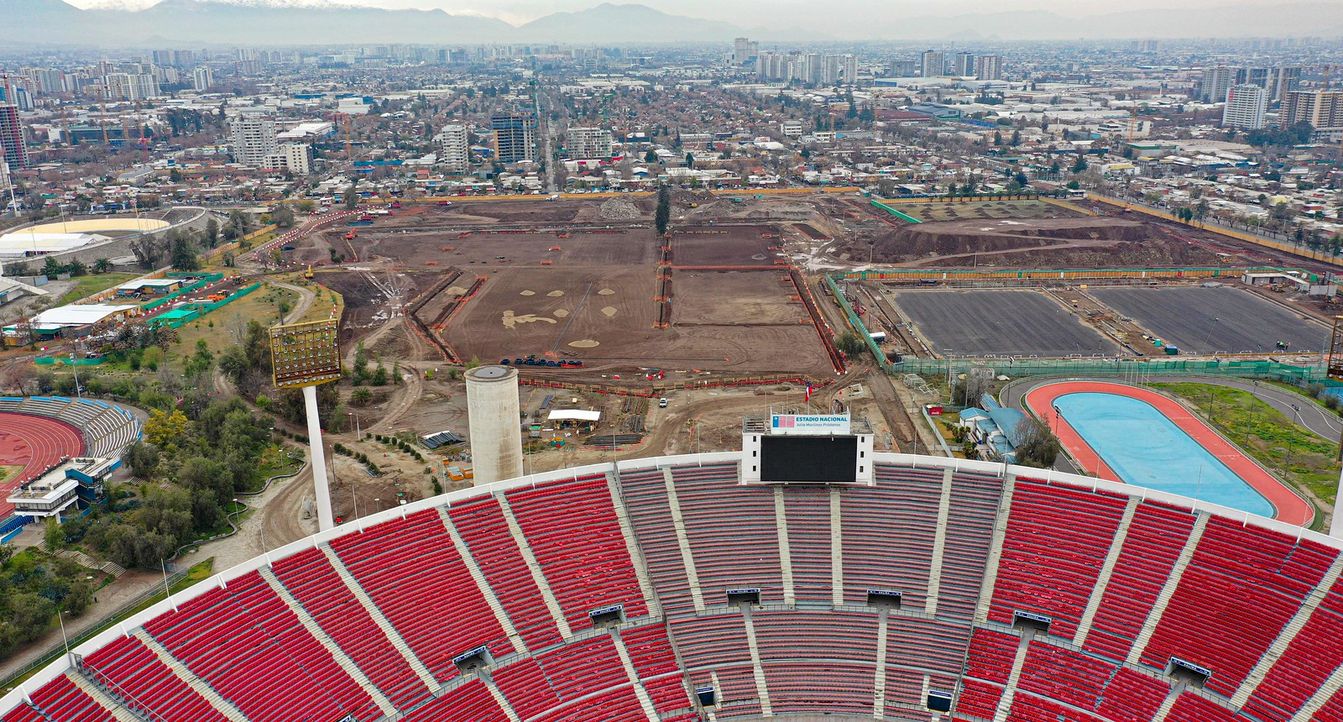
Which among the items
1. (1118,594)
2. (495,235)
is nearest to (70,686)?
(1118,594)

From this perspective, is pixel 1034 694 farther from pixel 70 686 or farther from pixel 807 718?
pixel 70 686

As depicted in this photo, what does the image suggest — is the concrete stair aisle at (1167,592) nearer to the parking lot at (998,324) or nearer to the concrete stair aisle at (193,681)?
the concrete stair aisle at (193,681)

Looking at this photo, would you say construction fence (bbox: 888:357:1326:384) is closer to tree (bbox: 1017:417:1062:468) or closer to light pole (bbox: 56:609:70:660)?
tree (bbox: 1017:417:1062:468)

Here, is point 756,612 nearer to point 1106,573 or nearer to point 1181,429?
point 1106,573

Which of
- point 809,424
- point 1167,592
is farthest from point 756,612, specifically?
point 1167,592

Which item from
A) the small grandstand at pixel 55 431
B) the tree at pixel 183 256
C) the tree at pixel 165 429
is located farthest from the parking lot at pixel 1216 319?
the tree at pixel 183 256

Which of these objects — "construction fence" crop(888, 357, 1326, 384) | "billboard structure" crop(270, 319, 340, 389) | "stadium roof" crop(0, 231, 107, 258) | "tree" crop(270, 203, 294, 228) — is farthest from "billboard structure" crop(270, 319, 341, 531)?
"tree" crop(270, 203, 294, 228)
